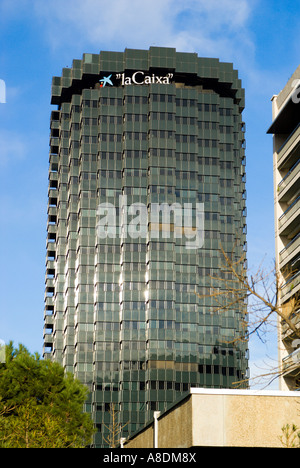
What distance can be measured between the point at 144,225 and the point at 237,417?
356ft

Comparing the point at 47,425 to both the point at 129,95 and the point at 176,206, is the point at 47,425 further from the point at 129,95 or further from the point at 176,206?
the point at 129,95

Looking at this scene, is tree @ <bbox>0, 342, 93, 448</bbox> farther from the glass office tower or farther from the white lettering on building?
the white lettering on building

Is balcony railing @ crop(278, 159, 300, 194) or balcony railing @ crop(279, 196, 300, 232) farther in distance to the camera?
balcony railing @ crop(278, 159, 300, 194)

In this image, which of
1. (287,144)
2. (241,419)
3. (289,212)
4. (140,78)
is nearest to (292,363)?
(241,419)

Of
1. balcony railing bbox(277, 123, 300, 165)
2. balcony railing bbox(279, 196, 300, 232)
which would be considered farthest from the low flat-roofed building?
balcony railing bbox(277, 123, 300, 165)

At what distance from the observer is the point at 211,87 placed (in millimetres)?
147500

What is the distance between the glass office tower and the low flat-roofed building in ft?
326

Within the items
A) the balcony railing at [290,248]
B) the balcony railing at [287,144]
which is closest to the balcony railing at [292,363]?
the balcony railing at [290,248]

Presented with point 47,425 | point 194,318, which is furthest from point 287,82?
point 194,318

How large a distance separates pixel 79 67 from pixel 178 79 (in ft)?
57.5

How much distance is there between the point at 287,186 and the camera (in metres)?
66.1

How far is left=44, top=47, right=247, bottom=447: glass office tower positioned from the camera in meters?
131

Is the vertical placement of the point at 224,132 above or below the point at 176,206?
above

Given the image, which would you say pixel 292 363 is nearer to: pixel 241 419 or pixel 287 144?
pixel 241 419
